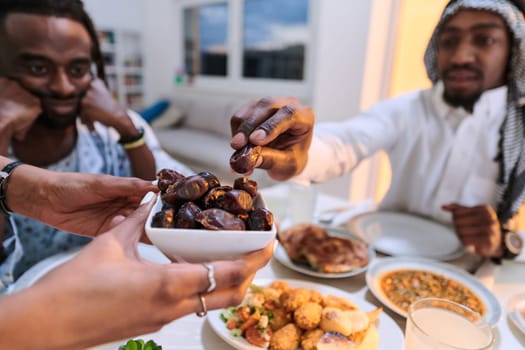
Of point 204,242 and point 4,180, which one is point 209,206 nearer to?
point 204,242

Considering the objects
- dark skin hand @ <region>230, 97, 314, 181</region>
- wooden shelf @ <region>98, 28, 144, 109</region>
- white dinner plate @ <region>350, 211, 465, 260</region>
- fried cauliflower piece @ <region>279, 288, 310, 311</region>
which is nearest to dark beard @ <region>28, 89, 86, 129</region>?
dark skin hand @ <region>230, 97, 314, 181</region>

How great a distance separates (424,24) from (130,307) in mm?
3383

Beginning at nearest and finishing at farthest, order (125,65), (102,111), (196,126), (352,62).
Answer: (102,111) < (352,62) < (196,126) < (125,65)

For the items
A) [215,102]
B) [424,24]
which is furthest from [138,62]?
[424,24]

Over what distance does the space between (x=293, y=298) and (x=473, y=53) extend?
1136mm

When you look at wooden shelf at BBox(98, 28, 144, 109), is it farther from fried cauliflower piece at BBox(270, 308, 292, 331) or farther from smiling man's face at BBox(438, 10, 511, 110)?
fried cauliflower piece at BBox(270, 308, 292, 331)

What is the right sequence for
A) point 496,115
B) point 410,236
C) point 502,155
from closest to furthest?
point 410,236 → point 502,155 → point 496,115

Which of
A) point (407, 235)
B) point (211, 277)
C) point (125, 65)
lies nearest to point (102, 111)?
point (211, 277)

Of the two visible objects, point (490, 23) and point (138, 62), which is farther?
point (138, 62)

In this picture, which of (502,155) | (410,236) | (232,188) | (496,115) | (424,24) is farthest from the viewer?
(424,24)

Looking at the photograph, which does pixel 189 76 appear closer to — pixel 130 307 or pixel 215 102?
pixel 215 102

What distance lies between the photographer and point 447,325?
64 centimetres

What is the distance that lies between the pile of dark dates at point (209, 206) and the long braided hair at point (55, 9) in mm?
738

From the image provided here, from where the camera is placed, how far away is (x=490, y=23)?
123cm
